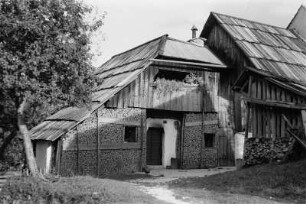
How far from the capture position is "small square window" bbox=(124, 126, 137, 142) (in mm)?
18812

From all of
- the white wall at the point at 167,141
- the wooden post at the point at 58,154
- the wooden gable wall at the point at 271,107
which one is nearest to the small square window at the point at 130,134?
the white wall at the point at 167,141

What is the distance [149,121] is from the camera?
19.9 metres

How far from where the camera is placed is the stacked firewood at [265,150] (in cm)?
1444

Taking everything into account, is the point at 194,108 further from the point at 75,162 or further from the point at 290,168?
the point at 290,168

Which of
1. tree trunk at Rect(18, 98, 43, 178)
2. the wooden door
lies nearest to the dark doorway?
the wooden door

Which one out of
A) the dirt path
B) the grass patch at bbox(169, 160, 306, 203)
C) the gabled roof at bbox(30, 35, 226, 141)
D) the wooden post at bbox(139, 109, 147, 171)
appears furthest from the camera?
the wooden post at bbox(139, 109, 147, 171)

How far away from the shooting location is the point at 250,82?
635 inches

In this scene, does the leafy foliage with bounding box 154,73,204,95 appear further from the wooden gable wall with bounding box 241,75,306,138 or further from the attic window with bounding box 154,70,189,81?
the wooden gable wall with bounding box 241,75,306,138

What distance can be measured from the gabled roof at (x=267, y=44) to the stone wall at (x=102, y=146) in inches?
275

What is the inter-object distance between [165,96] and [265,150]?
627 centimetres

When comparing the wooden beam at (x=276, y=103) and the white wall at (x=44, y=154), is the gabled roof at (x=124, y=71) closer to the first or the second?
the white wall at (x=44, y=154)

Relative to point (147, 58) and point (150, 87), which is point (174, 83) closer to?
point (150, 87)

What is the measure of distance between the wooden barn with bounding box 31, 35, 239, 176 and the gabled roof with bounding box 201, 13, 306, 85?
1.86 m

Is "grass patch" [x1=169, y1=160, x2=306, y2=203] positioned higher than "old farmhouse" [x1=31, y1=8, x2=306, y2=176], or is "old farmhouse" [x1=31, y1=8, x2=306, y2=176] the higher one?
"old farmhouse" [x1=31, y1=8, x2=306, y2=176]
